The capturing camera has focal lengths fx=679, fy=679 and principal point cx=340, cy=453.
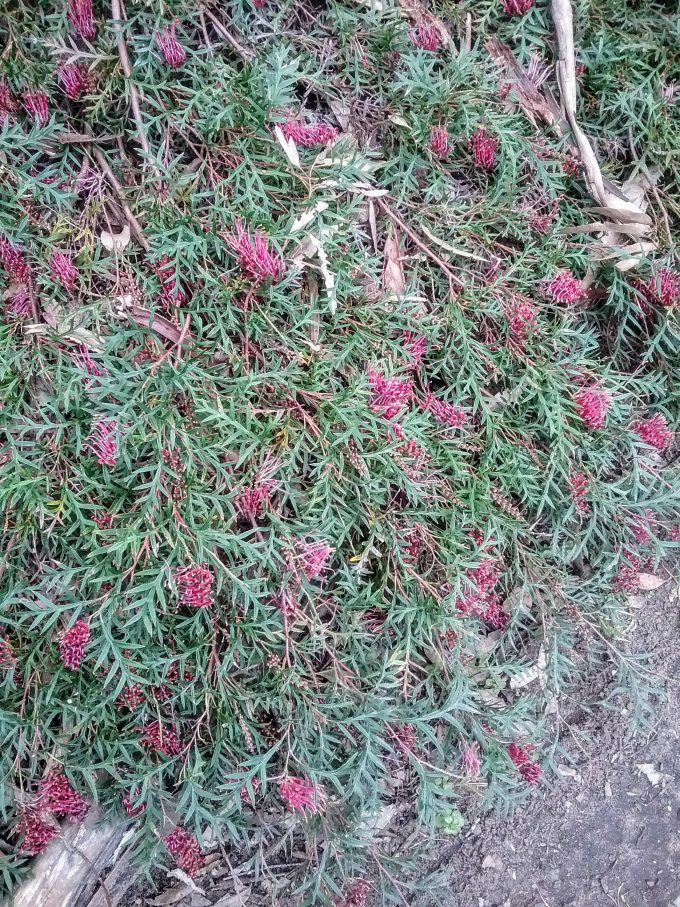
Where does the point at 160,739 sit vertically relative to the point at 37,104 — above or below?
below

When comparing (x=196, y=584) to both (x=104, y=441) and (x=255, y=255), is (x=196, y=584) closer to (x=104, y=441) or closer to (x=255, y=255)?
(x=104, y=441)

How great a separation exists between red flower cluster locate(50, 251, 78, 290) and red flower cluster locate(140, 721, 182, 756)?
4.21 feet

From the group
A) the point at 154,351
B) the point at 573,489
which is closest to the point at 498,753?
the point at 573,489

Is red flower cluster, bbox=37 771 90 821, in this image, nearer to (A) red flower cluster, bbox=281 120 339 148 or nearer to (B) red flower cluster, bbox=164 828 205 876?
(B) red flower cluster, bbox=164 828 205 876

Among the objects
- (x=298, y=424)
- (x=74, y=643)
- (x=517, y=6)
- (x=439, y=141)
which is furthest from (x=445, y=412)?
(x=517, y=6)

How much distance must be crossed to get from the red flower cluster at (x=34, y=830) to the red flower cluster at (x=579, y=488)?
1.84 m

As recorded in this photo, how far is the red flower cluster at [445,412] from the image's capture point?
2153mm

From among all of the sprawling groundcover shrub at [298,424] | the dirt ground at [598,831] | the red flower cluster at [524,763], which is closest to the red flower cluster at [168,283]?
the sprawling groundcover shrub at [298,424]

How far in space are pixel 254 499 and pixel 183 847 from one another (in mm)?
996

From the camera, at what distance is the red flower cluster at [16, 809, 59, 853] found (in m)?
1.86

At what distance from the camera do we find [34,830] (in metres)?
1.86

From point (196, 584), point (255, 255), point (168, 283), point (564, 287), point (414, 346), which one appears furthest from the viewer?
point (564, 287)

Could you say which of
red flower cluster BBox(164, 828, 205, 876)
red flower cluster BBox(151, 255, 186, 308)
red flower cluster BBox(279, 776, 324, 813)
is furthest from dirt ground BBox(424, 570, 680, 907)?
red flower cluster BBox(151, 255, 186, 308)

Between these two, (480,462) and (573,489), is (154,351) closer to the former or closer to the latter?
(480,462)
